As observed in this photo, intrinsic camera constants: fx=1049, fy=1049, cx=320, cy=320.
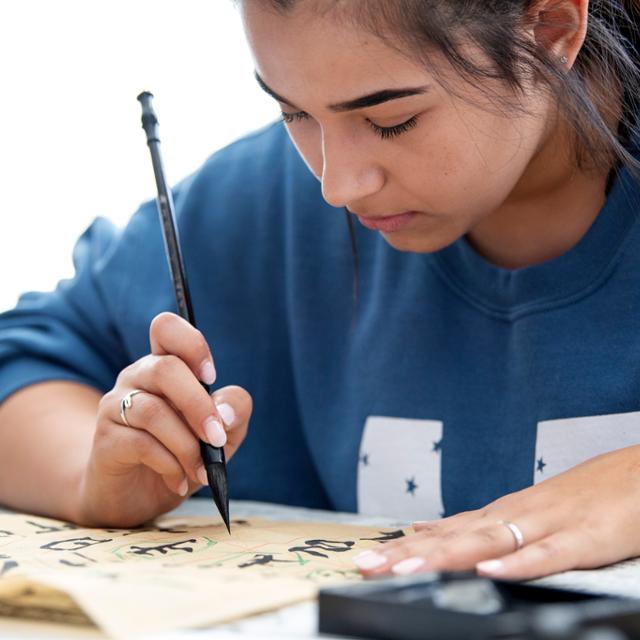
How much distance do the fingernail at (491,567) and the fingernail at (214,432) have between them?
23cm

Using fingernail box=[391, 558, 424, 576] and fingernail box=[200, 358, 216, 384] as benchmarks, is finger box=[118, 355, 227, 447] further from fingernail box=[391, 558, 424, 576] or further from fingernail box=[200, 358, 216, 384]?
fingernail box=[391, 558, 424, 576]

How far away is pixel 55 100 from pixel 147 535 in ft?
2.88

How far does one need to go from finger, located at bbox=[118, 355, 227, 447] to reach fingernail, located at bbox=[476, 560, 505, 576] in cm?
23

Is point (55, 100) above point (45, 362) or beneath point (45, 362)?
above

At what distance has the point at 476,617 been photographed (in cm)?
36

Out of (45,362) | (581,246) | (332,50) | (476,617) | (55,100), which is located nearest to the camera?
(476,617)

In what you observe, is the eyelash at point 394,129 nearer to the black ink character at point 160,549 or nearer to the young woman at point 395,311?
the young woman at point 395,311

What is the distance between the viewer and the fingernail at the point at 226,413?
70 centimetres

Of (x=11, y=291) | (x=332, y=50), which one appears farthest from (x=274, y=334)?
(x=11, y=291)

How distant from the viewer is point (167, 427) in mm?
673

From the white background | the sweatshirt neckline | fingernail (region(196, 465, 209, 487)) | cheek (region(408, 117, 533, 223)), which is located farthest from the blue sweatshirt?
the white background

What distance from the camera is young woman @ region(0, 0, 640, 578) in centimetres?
61

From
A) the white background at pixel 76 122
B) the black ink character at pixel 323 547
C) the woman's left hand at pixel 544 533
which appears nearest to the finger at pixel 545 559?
the woman's left hand at pixel 544 533

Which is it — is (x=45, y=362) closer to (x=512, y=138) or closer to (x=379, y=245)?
(x=379, y=245)
